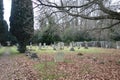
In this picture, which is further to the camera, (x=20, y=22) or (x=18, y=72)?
(x=20, y=22)

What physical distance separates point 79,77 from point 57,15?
5816 mm

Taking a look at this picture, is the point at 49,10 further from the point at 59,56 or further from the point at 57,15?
the point at 59,56

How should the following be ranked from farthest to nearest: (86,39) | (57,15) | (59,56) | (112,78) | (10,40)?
1. (10,40)
2. (86,39)
3. (59,56)
4. (57,15)
5. (112,78)

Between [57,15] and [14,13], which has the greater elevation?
[14,13]

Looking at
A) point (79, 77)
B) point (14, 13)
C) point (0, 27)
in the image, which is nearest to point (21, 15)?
point (14, 13)

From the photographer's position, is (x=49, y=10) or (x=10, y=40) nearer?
(x=49, y=10)

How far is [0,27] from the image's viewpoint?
35750 mm

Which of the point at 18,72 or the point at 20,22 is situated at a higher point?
the point at 20,22

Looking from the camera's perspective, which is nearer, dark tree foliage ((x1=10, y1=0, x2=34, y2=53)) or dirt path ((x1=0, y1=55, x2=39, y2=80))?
dirt path ((x1=0, y1=55, x2=39, y2=80))

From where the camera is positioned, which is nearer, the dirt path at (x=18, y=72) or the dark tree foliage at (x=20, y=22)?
the dirt path at (x=18, y=72)

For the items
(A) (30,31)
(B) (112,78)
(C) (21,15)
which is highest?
(C) (21,15)

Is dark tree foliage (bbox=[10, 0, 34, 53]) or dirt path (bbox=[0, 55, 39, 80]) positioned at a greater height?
dark tree foliage (bbox=[10, 0, 34, 53])

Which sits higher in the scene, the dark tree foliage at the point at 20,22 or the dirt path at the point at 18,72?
the dark tree foliage at the point at 20,22

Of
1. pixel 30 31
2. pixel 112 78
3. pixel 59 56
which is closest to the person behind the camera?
pixel 112 78
